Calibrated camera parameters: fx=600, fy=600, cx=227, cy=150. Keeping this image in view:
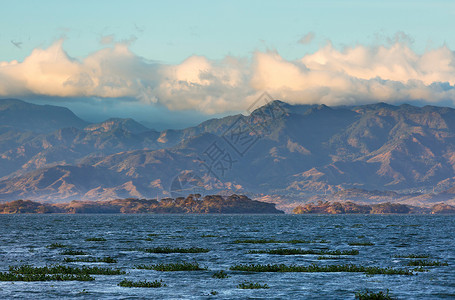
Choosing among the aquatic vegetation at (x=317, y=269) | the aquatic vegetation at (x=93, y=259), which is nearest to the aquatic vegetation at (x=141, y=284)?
the aquatic vegetation at (x=317, y=269)

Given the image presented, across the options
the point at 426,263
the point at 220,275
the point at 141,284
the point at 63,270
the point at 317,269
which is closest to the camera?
the point at 141,284

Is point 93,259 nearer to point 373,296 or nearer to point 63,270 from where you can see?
point 63,270

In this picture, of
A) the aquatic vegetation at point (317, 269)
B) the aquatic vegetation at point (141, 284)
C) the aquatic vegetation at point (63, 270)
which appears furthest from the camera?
the aquatic vegetation at point (317, 269)

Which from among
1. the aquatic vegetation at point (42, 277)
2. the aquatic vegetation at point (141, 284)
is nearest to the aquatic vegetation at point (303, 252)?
the aquatic vegetation at point (141, 284)

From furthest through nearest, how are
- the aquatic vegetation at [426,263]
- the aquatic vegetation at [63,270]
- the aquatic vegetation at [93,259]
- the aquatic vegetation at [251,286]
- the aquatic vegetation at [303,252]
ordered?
1. the aquatic vegetation at [303,252]
2. the aquatic vegetation at [93,259]
3. the aquatic vegetation at [426,263]
4. the aquatic vegetation at [63,270]
5. the aquatic vegetation at [251,286]

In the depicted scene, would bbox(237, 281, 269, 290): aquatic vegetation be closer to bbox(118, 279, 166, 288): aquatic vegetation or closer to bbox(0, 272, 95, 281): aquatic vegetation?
bbox(118, 279, 166, 288): aquatic vegetation

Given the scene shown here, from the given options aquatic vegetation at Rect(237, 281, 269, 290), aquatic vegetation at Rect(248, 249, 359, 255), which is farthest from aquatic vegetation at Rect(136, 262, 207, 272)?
aquatic vegetation at Rect(248, 249, 359, 255)

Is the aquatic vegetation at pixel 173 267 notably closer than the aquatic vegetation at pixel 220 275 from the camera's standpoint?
No

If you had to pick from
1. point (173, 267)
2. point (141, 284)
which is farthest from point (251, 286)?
point (173, 267)

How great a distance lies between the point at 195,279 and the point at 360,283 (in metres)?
15.4

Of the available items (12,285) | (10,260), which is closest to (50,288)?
(12,285)

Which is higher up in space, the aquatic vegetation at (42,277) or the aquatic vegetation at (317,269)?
the aquatic vegetation at (42,277)

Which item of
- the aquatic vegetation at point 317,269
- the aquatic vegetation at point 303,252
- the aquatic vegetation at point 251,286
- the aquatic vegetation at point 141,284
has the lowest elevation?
the aquatic vegetation at point 303,252

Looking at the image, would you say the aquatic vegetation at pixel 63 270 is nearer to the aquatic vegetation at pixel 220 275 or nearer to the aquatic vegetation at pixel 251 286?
the aquatic vegetation at pixel 220 275
